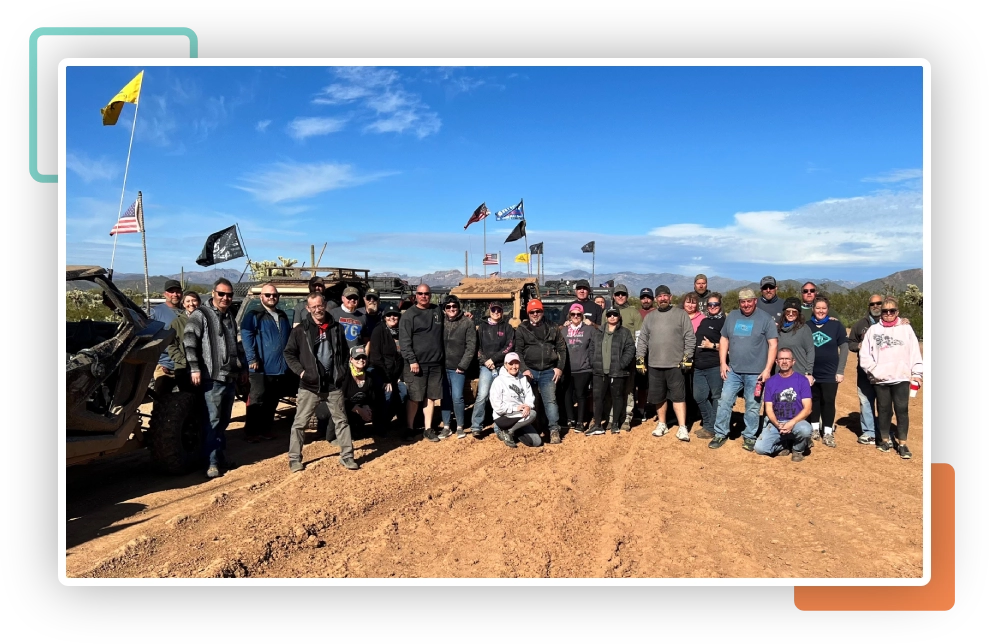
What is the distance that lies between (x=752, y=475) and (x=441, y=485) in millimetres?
3133

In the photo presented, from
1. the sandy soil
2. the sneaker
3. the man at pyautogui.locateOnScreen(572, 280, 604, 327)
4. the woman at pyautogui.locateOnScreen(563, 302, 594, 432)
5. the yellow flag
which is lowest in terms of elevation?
the sandy soil

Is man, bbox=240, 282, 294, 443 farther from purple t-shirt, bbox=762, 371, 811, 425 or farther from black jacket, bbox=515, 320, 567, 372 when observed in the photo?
purple t-shirt, bbox=762, 371, 811, 425

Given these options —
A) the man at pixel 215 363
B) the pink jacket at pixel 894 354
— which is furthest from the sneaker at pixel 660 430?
the man at pixel 215 363

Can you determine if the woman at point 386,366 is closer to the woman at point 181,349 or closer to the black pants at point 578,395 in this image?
the woman at point 181,349

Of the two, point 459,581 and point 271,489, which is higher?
point 459,581

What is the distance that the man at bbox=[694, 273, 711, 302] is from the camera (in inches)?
307

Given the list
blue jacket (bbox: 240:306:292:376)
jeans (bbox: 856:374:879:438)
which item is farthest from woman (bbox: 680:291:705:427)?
blue jacket (bbox: 240:306:292:376)

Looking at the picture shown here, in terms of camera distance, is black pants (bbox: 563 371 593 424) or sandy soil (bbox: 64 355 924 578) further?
black pants (bbox: 563 371 593 424)

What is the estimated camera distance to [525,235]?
22.2 meters

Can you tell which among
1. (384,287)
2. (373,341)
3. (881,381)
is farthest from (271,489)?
(384,287)

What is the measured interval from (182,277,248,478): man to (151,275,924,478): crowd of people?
13mm

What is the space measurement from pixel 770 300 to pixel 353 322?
5.47 m

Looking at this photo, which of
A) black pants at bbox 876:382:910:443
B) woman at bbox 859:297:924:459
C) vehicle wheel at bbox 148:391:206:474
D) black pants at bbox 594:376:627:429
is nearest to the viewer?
vehicle wheel at bbox 148:391:206:474

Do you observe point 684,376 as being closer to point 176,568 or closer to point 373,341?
point 373,341
